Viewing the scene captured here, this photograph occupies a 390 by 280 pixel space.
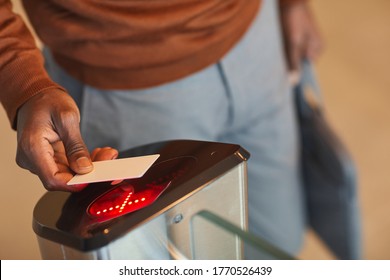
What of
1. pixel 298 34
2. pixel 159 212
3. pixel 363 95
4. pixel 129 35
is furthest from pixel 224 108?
pixel 363 95

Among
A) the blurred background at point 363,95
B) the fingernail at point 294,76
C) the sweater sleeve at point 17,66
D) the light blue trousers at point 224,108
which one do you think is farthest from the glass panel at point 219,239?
the fingernail at point 294,76

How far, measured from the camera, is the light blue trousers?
850 mm

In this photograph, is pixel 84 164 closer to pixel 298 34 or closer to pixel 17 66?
pixel 17 66

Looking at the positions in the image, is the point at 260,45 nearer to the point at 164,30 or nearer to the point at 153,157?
the point at 164,30

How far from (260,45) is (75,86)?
286mm

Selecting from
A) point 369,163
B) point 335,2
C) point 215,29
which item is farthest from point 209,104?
point 335,2

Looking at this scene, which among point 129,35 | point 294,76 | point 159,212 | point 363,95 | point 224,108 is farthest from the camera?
point 363,95

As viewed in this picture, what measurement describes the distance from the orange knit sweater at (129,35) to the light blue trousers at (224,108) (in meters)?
0.02

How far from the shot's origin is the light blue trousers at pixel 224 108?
0.85 m

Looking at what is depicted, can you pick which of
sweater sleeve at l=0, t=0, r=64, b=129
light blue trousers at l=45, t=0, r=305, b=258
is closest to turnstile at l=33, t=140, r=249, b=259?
sweater sleeve at l=0, t=0, r=64, b=129

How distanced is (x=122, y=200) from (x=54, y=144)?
114mm

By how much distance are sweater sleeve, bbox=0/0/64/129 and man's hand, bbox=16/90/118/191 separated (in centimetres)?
2

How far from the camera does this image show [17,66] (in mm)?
634

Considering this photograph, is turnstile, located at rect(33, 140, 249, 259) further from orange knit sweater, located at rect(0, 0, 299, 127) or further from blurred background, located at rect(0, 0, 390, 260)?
blurred background, located at rect(0, 0, 390, 260)
